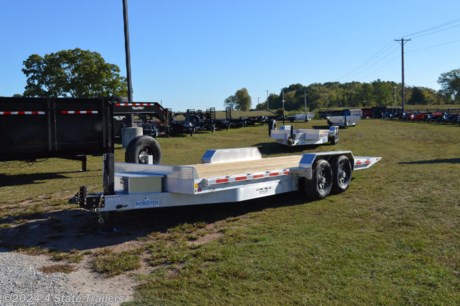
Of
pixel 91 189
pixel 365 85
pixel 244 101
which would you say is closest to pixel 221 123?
pixel 91 189

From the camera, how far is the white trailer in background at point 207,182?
17.5 ft

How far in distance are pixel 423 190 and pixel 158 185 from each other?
4.83 m

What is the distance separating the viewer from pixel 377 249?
490cm

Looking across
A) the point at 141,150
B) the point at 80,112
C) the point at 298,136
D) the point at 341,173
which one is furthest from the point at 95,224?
the point at 298,136

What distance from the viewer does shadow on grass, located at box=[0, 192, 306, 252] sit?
5512mm

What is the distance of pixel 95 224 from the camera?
20.5 feet

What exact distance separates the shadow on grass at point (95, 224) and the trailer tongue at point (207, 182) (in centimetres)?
45

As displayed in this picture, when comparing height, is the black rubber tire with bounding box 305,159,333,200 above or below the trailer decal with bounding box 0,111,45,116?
below

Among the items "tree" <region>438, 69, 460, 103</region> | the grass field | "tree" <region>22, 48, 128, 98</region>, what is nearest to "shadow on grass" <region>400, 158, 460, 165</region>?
the grass field

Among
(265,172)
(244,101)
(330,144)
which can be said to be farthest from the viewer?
(244,101)

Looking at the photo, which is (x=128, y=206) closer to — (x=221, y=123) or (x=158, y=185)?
(x=158, y=185)

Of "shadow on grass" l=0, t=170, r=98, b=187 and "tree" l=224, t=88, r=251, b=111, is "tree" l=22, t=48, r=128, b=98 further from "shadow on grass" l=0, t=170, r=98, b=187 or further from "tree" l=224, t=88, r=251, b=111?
"tree" l=224, t=88, r=251, b=111

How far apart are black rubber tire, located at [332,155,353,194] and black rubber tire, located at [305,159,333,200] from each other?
23 centimetres

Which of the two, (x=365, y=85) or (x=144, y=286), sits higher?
(x=365, y=85)
